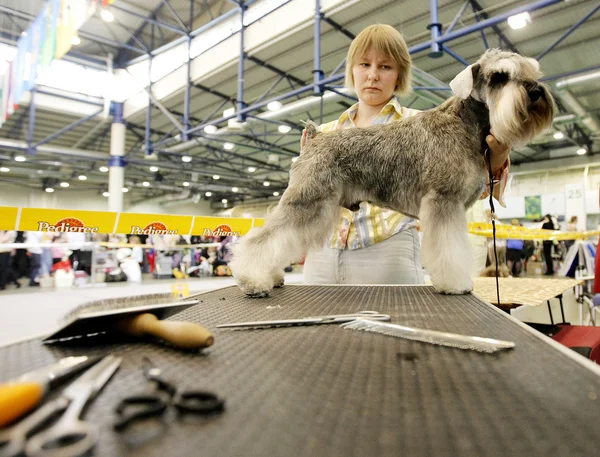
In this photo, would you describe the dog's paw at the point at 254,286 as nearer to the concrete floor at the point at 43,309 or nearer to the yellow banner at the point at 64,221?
the concrete floor at the point at 43,309

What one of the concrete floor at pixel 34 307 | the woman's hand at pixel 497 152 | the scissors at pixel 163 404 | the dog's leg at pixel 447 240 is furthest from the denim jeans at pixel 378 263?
the scissors at pixel 163 404

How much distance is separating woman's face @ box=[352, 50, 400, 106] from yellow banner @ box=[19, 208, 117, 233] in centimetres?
473

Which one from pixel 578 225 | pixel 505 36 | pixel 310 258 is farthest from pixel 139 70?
pixel 578 225

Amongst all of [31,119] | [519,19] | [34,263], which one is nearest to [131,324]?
[519,19]

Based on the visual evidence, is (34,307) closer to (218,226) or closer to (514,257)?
(218,226)

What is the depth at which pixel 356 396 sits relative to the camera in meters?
0.55

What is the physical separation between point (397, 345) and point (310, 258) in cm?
144

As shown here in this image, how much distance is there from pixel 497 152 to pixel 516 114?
17 cm

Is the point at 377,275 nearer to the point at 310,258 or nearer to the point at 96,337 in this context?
the point at 310,258

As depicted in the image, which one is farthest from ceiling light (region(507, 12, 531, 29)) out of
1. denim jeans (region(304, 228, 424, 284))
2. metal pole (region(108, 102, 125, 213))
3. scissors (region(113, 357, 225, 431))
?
metal pole (region(108, 102, 125, 213))

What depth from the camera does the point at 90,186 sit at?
74.3 feet

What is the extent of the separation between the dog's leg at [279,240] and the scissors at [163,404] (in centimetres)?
115

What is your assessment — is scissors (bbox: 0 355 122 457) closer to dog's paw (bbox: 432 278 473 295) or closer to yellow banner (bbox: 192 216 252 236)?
dog's paw (bbox: 432 278 473 295)

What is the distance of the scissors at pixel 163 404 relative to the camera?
1.52ft
